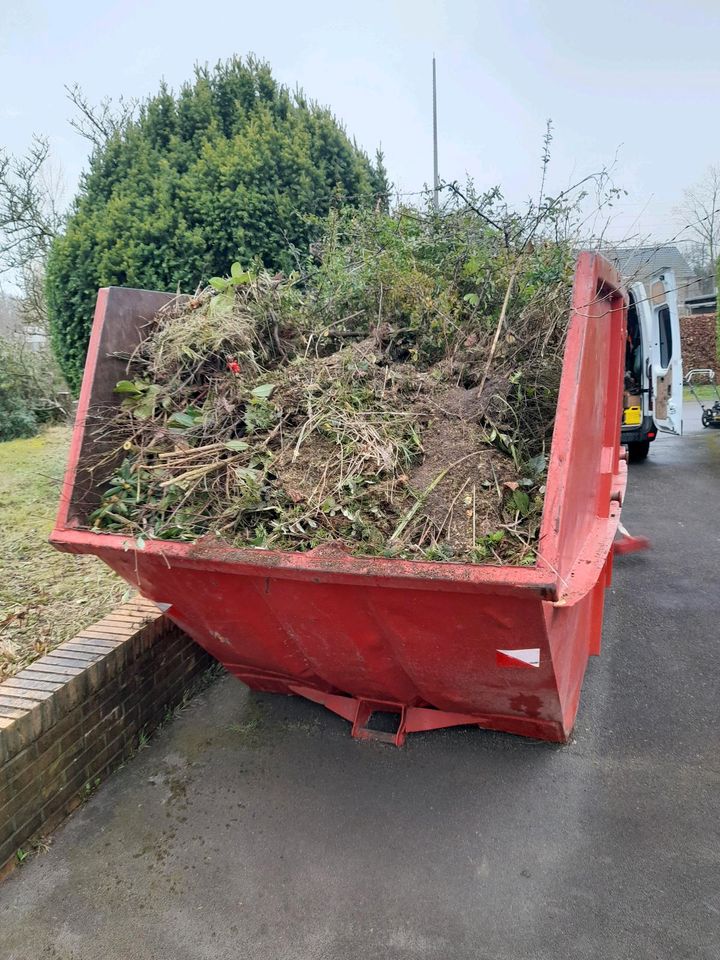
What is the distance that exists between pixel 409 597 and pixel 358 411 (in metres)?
0.90

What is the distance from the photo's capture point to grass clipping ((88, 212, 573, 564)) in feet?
7.47

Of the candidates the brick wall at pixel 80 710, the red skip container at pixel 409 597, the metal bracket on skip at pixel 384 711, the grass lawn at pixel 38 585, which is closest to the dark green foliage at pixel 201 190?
the grass lawn at pixel 38 585

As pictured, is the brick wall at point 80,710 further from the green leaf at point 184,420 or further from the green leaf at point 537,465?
the green leaf at point 537,465

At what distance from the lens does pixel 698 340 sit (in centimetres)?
2231

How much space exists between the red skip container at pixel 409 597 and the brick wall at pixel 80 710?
384mm

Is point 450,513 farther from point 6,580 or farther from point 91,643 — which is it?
point 6,580

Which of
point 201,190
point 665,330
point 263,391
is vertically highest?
point 201,190

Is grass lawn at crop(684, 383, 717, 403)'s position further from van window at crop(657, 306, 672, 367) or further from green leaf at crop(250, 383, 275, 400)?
green leaf at crop(250, 383, 275, 400)

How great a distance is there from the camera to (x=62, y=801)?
2641 millimetres

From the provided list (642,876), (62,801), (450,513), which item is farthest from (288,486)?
(642,876)

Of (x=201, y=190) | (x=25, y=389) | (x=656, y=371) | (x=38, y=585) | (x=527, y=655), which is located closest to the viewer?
(x=527, y=655)

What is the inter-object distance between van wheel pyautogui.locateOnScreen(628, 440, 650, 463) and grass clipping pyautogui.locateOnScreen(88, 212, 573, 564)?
22.1 ft

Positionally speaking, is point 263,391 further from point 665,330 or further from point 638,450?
point 638,450

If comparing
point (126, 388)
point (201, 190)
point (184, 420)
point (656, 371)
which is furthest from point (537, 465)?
point (656, 371)
